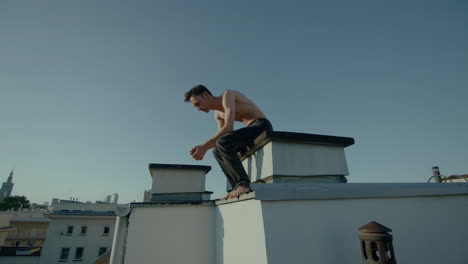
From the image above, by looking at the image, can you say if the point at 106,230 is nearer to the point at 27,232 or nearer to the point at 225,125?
the point at 27,232

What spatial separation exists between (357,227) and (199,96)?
2.62 meters

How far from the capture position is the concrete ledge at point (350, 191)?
190cm

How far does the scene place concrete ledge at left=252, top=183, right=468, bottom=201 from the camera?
1897 millimetres

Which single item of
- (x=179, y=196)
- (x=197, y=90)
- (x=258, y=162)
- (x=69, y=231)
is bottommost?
(x=69, y=231)

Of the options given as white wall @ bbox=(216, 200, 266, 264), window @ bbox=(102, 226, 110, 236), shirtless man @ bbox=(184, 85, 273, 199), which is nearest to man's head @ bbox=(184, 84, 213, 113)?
shirtless man @ bbox=(184, 85, 273, 199)

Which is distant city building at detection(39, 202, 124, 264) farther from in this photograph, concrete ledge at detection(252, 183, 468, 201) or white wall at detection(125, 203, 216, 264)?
concrete ledge at detection(252, 183, 468, 201)

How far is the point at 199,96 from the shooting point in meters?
3.24

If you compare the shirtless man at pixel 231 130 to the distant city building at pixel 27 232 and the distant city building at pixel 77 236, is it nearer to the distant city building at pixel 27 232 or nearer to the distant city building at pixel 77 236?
the distant city building at pixel 77 236

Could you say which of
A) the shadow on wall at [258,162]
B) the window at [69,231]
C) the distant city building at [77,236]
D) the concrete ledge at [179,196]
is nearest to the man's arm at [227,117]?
the shadow on wall at [258,162]

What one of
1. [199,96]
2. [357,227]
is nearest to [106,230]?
[199,96]

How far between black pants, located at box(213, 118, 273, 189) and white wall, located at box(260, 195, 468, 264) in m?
0.63

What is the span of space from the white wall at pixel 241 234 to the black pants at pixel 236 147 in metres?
0.30

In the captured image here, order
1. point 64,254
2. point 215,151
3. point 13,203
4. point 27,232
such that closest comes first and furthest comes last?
point 215,151, point 64,254, point 27,232, point 13,203

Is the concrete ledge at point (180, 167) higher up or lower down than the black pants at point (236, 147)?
higher up
